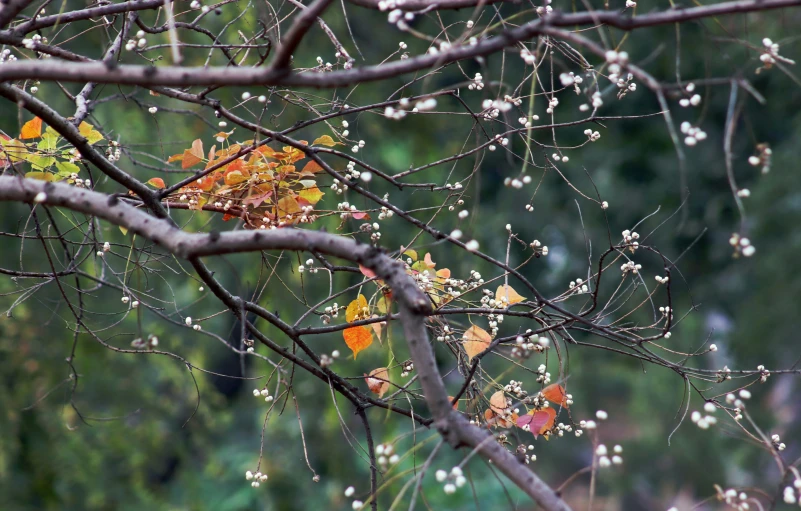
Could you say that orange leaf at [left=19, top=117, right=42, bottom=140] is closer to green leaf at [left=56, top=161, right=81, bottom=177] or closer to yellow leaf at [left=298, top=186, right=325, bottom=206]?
green leaf at [left=56, top=161, right=81, bottom=177]

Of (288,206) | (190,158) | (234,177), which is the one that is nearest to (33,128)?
(190,158)

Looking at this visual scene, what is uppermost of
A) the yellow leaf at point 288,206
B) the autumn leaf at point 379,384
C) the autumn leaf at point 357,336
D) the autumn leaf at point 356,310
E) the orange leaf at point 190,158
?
the orange leaf at point 190,158

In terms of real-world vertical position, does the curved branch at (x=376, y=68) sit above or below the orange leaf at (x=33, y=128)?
below

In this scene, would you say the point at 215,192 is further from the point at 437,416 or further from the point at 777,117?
the point at 777,117

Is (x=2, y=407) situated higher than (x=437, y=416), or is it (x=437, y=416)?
(x=437, y=416)

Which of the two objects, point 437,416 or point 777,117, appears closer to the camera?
point 437,416

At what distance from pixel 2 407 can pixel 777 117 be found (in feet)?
24.4

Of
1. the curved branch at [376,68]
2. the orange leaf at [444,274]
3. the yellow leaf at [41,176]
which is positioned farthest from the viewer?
the orange leaf at [444,274]

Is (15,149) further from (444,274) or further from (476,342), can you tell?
(476,342)

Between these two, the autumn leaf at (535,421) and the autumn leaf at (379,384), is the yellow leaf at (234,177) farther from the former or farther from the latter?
the autumn leaf at (535,421)

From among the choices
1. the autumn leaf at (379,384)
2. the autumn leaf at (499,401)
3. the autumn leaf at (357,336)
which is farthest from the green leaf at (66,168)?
the autumn leaf at (499,401)

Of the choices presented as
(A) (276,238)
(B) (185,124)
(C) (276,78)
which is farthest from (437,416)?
(B) (185,124)

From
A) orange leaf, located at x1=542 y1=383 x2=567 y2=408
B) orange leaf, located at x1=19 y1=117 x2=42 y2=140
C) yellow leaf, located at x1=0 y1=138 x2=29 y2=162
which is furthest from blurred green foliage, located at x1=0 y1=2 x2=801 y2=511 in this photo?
orange leaf, located at x1=542 y1=383 x2=567 y2=408

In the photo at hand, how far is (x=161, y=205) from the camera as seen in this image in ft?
5.48
